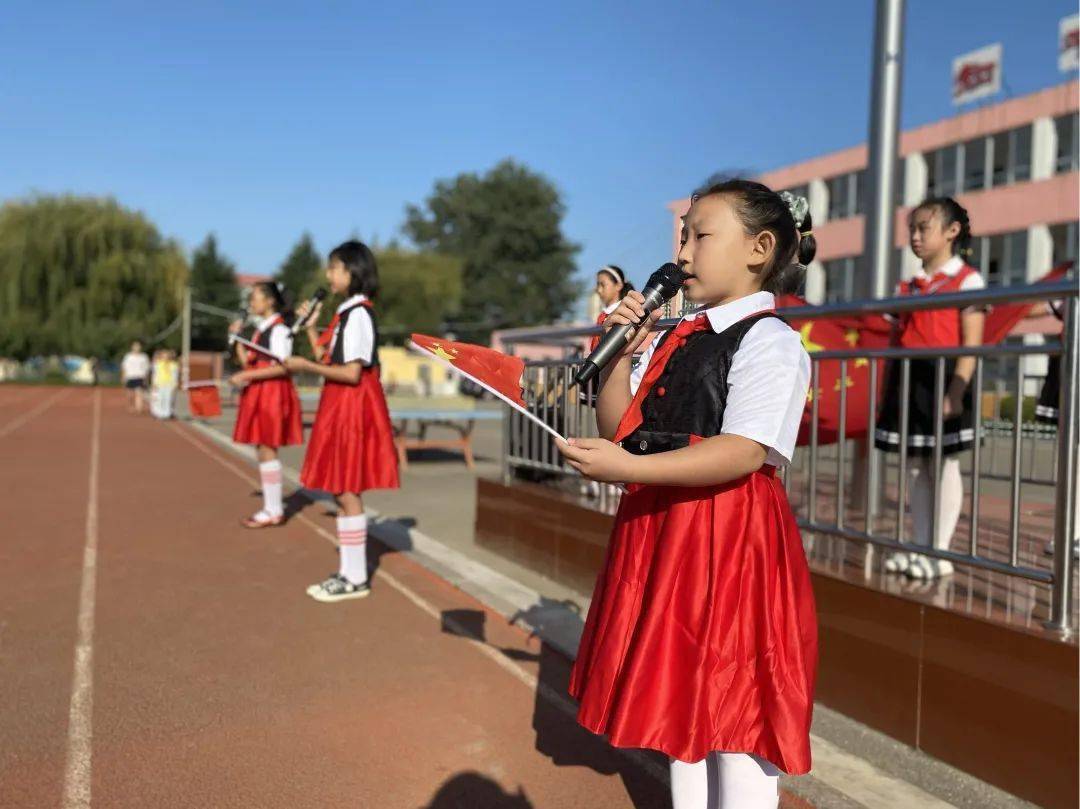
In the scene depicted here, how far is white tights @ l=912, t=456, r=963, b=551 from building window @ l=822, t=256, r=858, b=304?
34918 mm

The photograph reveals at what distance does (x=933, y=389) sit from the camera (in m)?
3.73

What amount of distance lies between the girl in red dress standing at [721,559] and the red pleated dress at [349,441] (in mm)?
3348

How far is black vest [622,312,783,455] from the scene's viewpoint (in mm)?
1929

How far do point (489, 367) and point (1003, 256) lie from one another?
3296 centimetres

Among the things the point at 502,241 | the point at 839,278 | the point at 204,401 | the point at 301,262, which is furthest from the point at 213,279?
the point at 204,401

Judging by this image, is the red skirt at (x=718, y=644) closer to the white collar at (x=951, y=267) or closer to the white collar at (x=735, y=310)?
the white collar at (x=735, y=310)

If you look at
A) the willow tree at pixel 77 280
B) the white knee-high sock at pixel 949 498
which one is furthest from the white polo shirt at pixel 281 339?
the willow tree at pixel 77 280

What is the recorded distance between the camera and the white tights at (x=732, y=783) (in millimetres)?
2057

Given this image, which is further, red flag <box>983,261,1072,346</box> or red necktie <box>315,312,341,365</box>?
red necktie <box>315,312,341,365</box>

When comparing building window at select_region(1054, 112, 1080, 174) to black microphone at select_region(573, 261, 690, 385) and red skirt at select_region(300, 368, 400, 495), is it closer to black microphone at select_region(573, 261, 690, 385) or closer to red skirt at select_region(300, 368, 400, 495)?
red skirt at select_region(300, 368, 400, 495)

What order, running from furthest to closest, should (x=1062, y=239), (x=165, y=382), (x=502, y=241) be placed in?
(x=502, y=241)
(x=1062, y=239)
(x=165, y=382)

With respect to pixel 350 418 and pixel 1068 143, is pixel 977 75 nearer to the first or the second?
pixel 1068 143

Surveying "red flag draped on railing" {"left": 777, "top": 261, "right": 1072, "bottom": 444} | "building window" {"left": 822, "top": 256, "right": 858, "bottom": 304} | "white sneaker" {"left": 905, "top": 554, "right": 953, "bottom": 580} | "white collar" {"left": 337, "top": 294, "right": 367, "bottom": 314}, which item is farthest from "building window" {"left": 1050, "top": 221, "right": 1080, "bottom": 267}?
"white collar" {"left": 337, "top": 294, "right": 367, "bottom": 314}

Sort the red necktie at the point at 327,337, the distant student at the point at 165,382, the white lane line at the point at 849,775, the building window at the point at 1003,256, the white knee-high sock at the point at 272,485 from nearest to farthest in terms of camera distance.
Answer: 1. the white lane line at the point at 849,775
2. the red necktie at the point at 327,337
3. the white knee-high sock at the point at 272,485
4. the distant student at the point at 165,382
5. the building window at the point at 1003,256
